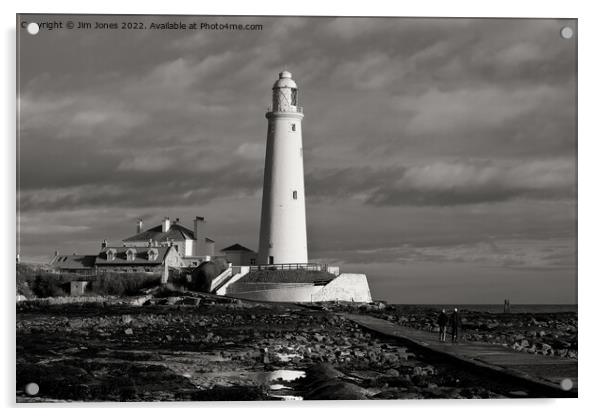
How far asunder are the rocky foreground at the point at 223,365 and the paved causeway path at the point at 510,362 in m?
0.14

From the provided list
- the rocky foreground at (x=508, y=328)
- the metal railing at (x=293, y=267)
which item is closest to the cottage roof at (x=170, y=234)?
the metal railing at (x=293, y=267)

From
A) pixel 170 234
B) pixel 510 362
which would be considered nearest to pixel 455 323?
pixel 510 362

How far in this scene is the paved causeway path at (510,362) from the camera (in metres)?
9.59

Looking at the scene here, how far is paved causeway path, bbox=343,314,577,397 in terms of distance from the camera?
959cm

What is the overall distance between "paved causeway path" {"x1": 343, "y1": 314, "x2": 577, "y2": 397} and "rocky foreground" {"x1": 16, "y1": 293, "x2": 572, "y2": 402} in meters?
0.14

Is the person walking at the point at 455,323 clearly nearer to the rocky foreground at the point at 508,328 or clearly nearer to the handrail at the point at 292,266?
the rocky foreground at the point at 508,328

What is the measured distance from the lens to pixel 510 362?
10750 mm

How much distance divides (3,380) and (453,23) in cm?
610

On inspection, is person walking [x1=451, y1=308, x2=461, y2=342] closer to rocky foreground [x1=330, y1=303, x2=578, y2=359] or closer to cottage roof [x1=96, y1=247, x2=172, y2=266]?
rocky foreground [x1=330, y1=303, x2=578, y2=359]

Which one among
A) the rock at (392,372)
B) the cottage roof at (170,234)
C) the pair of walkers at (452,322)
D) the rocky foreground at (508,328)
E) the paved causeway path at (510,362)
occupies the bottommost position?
the rocky foreground at (508,328)

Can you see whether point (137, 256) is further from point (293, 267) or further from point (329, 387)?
point (329, 387)

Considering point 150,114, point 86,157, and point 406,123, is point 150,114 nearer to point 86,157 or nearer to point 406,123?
point 86,157

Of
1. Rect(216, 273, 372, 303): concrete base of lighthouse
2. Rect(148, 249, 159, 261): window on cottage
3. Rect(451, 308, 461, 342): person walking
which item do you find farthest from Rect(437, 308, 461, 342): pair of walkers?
Rect(148, 249, 159, 261): window on cottage
